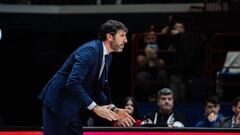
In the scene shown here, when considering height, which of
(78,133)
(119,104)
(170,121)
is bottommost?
(119,104)

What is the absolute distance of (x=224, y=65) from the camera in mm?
10477

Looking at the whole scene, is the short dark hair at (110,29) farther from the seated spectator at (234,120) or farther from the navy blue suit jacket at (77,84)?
the seated spectator at (234,120)

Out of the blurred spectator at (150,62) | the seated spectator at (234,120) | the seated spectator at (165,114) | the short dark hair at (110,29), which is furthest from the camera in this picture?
the blurred spectator at (150,62)

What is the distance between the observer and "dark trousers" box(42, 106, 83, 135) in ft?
17.3

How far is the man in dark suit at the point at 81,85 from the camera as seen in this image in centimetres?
505

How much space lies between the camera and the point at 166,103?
808 centimetres

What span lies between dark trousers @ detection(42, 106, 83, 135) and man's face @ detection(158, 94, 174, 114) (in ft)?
9.36

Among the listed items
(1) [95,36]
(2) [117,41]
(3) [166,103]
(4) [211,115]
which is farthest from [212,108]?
(1) [95,36]

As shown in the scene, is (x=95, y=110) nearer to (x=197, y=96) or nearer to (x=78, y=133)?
(x=78, y=133)

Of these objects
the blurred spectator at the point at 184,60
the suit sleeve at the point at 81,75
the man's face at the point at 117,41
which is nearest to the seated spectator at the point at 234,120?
the blurred spectator at the point at 184,60

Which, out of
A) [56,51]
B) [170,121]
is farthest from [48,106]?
[56,51]

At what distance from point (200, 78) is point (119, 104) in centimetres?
229

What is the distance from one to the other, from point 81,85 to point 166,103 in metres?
3.18

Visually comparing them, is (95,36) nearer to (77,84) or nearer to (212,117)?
(212,117)
